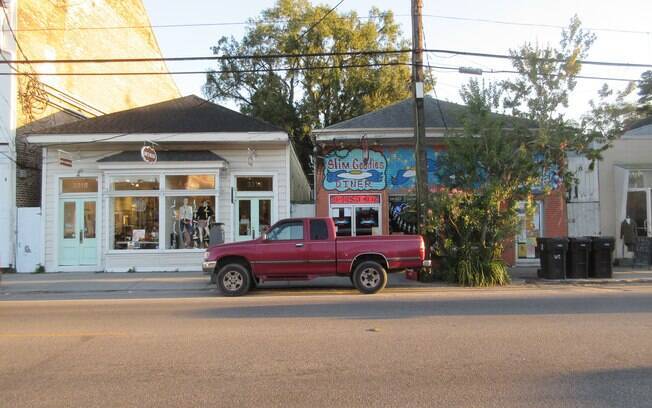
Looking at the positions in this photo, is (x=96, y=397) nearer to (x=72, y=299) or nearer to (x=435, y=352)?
(x=435, y=352)

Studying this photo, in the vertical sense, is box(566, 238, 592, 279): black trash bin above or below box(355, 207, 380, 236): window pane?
below

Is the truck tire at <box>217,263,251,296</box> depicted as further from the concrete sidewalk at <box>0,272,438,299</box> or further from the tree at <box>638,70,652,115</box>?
the tree at <box>638,70,652,115</box>

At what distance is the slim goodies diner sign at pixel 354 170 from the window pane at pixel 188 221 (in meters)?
4.13

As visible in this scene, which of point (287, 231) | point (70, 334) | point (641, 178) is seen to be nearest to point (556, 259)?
point (641, 178)

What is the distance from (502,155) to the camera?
13.6 m

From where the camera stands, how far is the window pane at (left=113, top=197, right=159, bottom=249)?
17.8 meters

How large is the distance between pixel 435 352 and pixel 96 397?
3.79 m

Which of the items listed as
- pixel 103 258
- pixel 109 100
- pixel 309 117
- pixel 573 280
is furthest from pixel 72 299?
pixel 309 117

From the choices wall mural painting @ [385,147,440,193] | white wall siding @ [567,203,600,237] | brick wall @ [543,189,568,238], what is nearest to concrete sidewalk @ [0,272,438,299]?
wall mural painting @ [385,147,440,193]

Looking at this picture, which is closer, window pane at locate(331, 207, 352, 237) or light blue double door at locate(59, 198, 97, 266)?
light blue double door at locate(59, 198, 97, 266)

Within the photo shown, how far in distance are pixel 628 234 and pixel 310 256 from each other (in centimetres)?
1184

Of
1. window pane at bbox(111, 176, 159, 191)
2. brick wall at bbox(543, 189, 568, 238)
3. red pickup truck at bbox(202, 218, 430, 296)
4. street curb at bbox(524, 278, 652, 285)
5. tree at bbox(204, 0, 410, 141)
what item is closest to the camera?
red pickup truck at bbox(202, 218, 430, 296)

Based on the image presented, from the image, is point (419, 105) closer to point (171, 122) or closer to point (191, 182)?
point (191, 182)

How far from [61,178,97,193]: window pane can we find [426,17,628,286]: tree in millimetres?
11671
